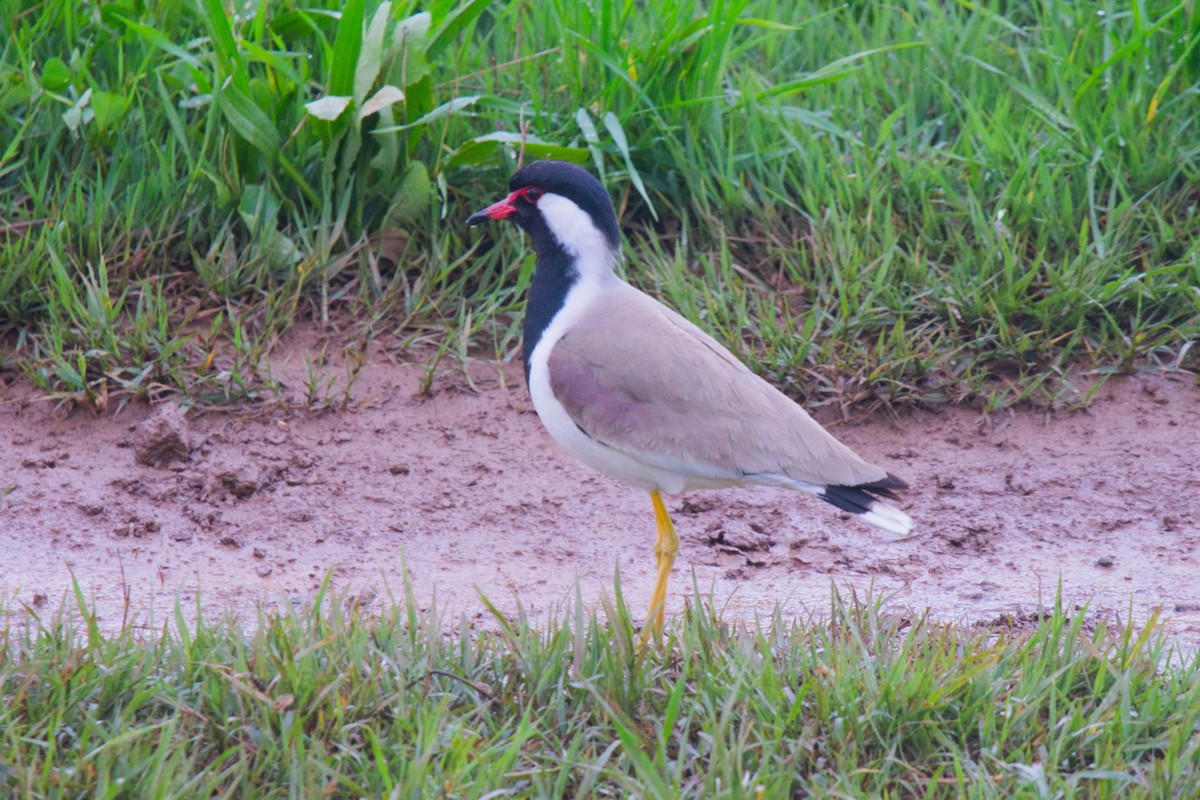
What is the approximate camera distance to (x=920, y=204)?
5.27 m

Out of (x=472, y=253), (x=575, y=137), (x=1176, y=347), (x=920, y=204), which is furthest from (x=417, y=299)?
(x=1176, y=347)

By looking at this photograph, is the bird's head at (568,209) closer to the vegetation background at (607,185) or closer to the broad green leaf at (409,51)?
the vegetation background at (607,185)

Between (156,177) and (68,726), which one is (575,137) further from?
(68,726)

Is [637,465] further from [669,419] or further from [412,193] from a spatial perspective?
[412,193]

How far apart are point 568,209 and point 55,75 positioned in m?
2.28

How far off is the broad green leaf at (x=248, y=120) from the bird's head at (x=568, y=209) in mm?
1321

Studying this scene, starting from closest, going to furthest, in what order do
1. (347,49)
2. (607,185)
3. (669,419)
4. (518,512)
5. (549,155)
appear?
(669,419), (518,512), (347,49), (549,155), (607,185)

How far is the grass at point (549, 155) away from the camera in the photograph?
484 centimetres

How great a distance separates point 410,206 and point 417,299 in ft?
1.18

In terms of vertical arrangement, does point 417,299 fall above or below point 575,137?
below

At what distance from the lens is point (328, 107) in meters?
4.77

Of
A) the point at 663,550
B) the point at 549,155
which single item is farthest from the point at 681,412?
the point at 549,155

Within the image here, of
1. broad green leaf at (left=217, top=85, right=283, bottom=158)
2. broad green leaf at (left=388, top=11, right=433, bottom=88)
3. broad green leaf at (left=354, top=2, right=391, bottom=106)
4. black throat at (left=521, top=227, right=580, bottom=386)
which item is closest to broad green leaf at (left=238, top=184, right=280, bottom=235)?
broad green leaf at (left=217, top=85, right=283, bottom=158)

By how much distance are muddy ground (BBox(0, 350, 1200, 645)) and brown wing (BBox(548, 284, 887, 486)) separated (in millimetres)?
462
